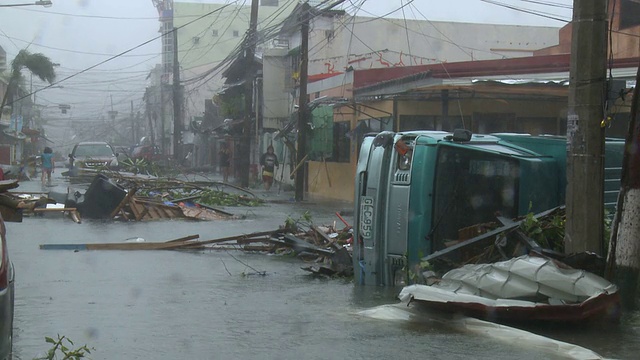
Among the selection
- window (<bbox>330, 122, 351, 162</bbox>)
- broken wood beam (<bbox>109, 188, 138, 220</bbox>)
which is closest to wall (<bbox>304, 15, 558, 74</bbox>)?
A: window (<bbox>330, 122, 351, 162</bbox>)

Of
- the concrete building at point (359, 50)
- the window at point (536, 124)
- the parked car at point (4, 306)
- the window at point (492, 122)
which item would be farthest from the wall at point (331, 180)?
the parked car at point (4, 306)

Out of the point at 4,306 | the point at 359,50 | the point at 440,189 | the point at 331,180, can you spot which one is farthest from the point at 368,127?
the point at 4,306

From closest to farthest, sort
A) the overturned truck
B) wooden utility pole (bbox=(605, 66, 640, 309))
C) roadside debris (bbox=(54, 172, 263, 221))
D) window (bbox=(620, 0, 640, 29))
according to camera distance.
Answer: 1. wooden utility pole (bbox=(605, 66, 640, 309))
2. the overturned truck
3. roadside debris (bbox=(54, 172, 263, 221))
4. window (bbox=(620, 0, 640, 29))

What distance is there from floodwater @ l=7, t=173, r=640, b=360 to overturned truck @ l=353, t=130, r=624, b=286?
2.14 ft

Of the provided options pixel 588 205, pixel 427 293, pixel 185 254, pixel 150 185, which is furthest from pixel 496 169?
pixel 150 185

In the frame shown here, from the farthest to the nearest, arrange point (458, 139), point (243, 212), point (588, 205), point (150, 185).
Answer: point (150, 185), point (243, 212), point (458, 139), point (588, 205)

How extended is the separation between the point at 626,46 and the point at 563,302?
1900cm

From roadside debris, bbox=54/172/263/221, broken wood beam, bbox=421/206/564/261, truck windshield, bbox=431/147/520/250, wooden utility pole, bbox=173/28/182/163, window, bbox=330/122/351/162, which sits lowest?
roadside debris, bbox=54/172/263/221

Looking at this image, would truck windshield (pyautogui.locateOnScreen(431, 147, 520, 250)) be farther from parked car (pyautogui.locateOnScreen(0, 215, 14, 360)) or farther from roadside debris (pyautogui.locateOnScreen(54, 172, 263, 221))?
roadside debris (pyautogui.locateOnScreen(54, 172, 263, 221))

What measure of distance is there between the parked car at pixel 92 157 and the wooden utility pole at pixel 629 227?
31.0 meters

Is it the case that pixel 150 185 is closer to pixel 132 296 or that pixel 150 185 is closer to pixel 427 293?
pixel 132 296

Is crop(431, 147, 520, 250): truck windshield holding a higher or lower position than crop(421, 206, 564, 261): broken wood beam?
higher

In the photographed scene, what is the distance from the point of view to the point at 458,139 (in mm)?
9000

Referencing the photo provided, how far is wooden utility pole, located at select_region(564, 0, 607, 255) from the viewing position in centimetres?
788
